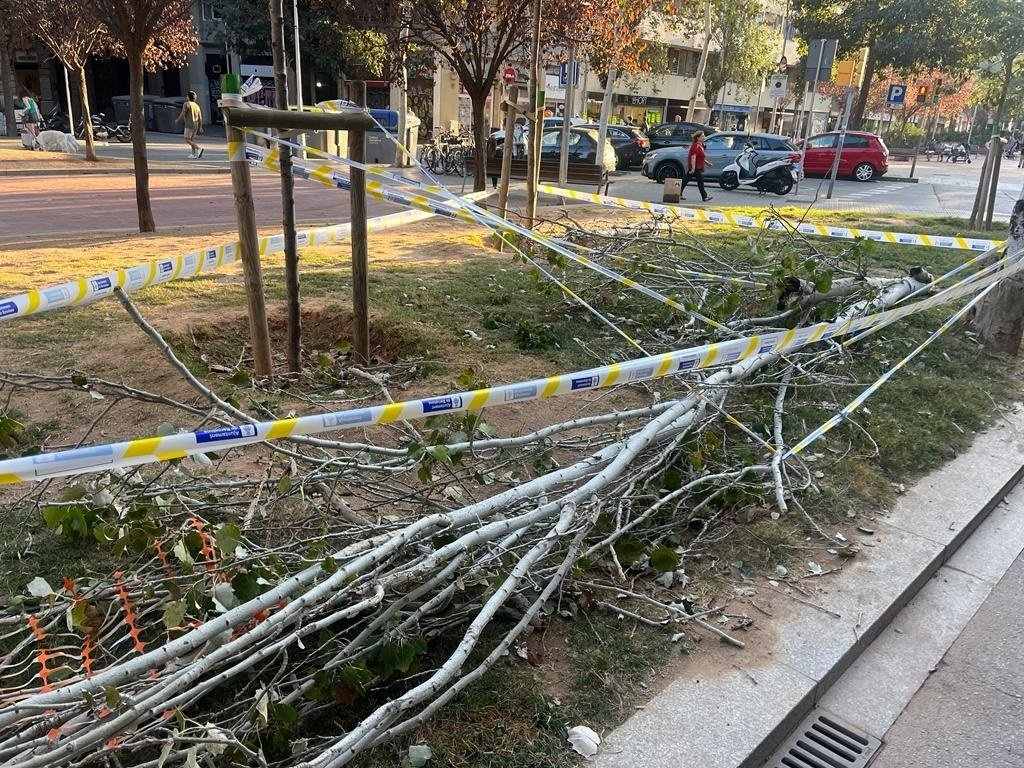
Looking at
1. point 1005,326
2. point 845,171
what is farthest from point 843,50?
point 1005,326

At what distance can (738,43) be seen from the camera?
141 feet

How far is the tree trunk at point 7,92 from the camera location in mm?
25406

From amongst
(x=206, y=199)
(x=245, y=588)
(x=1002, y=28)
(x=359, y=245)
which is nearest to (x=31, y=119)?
(x=206, y=199)

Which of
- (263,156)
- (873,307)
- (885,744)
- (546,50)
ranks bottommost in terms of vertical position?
(885,744)

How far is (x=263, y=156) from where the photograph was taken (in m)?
5.97

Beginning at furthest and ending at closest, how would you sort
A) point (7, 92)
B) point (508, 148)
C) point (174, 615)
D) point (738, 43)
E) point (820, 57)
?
1. point (738, 43)
2. point (7, 92)
3. point (820, 57)
4. point (508, 148)
5. point (174, 615)

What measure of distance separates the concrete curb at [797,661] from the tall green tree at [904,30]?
1360 inches

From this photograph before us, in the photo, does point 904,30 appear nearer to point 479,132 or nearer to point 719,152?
point 719,152

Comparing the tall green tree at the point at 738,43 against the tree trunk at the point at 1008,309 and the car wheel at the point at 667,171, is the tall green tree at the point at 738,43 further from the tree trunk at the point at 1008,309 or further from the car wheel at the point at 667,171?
the tree trunk at the point at 1008,309

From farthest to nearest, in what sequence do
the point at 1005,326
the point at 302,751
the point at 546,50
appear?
the point at 546,50, the point at 1005,326, the point at 302,751

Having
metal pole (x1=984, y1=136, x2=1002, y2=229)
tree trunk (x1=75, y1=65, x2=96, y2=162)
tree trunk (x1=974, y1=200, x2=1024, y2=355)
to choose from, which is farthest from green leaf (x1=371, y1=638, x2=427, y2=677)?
tree trunk (x1=75, y1=65, x2=96, y2=162)

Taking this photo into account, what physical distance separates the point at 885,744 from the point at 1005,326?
513 centimetres

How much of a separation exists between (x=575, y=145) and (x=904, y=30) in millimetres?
20398

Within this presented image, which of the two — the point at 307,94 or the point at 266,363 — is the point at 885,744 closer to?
the point at 266,363
